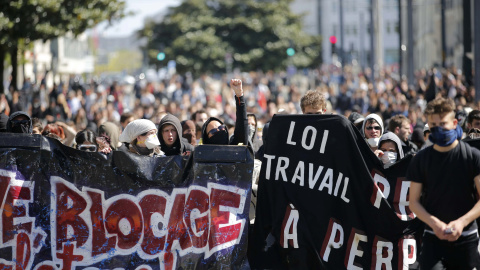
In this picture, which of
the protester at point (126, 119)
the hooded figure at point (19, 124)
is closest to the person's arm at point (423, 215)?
the hooded figure at point (19, 124)

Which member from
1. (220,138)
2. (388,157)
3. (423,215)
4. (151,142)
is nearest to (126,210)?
(151,142)

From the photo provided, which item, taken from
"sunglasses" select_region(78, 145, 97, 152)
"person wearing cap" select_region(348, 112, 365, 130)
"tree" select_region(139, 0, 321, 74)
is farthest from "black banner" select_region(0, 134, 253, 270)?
"tree" select_region(139, 0, 321, 74)

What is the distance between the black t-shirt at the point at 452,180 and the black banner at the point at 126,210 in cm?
181

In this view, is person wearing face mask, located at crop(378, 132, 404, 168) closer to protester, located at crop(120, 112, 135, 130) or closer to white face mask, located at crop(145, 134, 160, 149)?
white face mask, located at crop(145, 134, 160, 149)

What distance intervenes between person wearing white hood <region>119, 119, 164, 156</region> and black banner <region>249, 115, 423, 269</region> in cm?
106

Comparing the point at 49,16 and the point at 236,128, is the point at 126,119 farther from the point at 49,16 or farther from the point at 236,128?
the point at 49,16

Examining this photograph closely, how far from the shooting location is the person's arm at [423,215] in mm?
5551

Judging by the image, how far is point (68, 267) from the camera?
7.05 m

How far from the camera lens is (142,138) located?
763cm

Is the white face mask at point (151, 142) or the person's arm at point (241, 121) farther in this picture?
the white face mask at point (151, 142)

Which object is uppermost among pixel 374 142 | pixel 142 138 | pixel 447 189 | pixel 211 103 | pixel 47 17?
pixel 47 17

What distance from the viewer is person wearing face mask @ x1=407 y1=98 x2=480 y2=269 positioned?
18.5ft

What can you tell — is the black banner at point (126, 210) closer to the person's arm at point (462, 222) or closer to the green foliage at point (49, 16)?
the person's arm at point (462, 222)

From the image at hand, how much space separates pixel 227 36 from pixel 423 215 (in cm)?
5593
